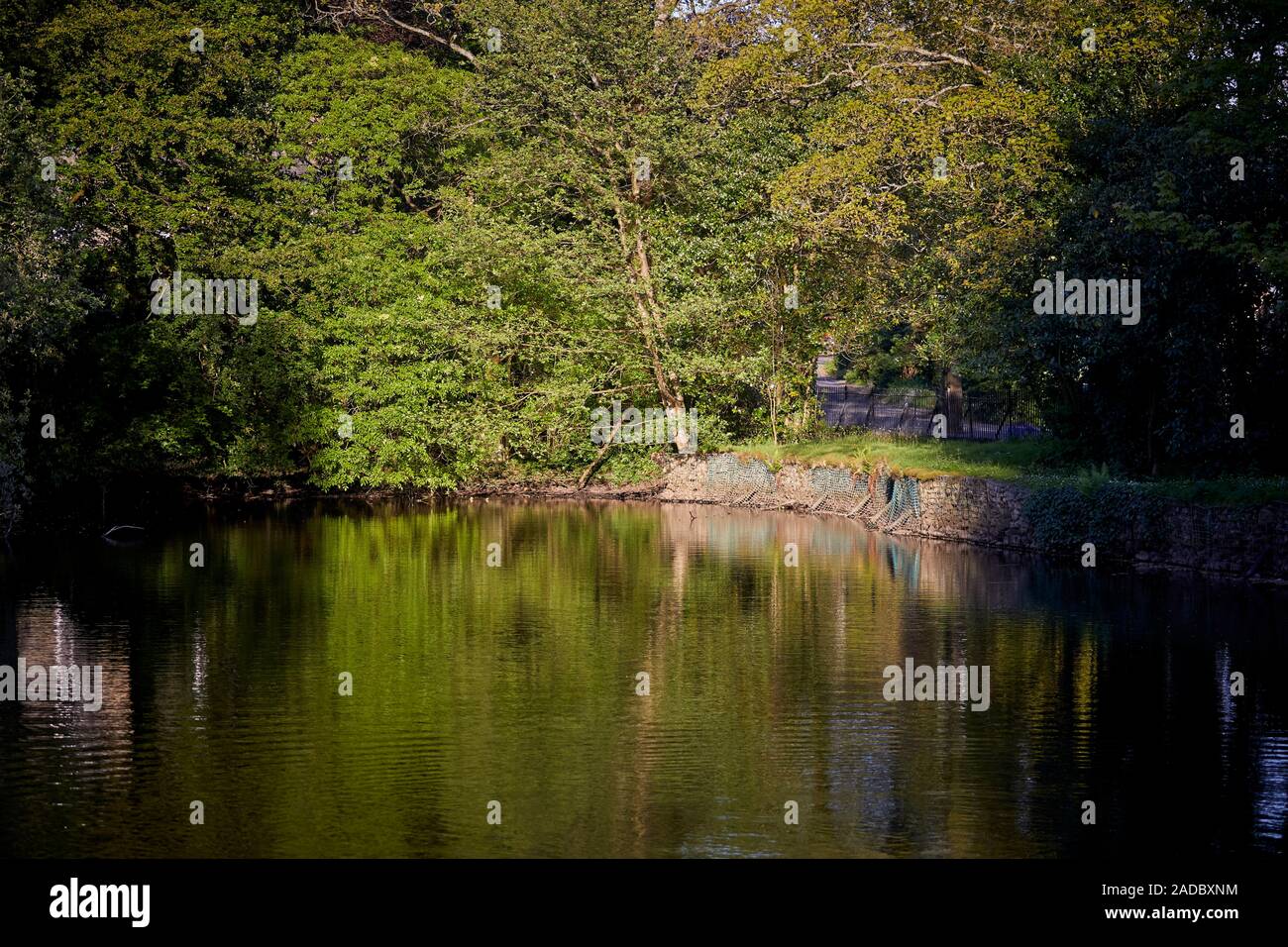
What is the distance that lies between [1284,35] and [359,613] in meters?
18.9

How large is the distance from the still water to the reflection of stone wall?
123 centimetres

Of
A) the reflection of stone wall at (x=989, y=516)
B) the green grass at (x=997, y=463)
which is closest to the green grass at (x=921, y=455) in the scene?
the green grass at (x=997, y=463)

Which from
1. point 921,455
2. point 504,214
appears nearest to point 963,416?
point 921,455

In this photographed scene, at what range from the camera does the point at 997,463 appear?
3656 centimetres

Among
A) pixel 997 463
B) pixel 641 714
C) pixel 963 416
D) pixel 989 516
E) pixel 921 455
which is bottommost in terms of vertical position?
pixel 641 714

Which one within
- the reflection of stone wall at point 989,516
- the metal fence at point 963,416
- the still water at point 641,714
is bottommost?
the still water at point 641,714

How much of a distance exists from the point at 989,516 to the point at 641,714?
17.3 meters

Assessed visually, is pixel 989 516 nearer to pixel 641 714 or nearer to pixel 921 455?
pixel 921 455

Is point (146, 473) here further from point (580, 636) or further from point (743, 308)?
point (580, 636)

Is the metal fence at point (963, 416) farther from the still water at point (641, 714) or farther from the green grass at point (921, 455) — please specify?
the still water at point (641, 714)

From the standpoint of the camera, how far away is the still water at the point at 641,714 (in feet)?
39.0

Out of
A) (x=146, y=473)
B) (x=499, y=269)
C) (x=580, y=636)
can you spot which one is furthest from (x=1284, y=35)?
(x=146, y=473)

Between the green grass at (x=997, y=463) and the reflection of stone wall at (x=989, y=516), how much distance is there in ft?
0.82
